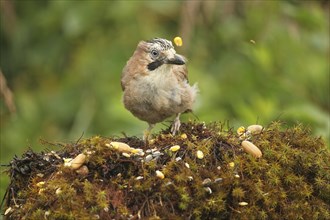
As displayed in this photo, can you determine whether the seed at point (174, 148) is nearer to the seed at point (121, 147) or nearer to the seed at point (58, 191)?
the seed at point (121, 147)

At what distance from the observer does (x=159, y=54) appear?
21.8 ft

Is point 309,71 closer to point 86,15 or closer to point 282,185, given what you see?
point 86,15

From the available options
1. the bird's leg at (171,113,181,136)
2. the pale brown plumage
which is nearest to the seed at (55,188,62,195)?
the bird's leg at (171,113,181,136)

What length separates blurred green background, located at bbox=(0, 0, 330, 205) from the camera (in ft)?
30.3

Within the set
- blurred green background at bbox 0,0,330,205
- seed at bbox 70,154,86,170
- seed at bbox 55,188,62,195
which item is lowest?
seed at bbox 55,188,62,195

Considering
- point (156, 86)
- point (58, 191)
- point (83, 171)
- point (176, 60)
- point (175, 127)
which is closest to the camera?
point (58, 191)

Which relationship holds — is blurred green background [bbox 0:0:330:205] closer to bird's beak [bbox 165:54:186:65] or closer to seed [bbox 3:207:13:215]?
bird's beak [bbox 165:54:186:65]

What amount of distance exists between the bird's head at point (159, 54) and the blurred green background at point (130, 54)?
1689 mm

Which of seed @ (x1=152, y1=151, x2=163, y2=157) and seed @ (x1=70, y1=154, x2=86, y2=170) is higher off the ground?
seed @ (x1=152, y1=151, x2=163, y2=157)

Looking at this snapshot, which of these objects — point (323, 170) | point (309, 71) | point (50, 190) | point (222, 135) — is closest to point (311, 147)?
point (323, 170)

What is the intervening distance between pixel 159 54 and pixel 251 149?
1.77 m

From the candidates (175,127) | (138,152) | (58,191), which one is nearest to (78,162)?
(58,191)

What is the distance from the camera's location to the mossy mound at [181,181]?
15.4 feet

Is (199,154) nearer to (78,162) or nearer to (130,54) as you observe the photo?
(78,162)
